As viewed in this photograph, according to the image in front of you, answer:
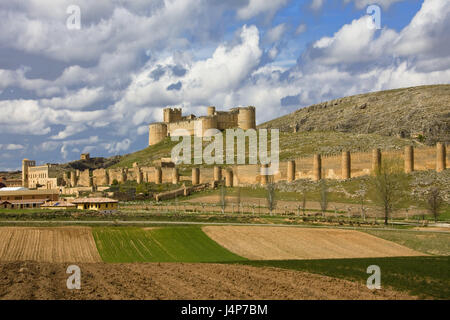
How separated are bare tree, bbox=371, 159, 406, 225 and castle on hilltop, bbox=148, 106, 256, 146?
200 feet

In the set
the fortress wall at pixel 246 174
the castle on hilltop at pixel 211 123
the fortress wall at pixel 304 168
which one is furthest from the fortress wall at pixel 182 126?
the fortress wall at pixel 304 168

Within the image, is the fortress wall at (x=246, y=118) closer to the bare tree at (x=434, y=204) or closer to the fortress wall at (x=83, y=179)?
the fortress wall at (x=83, y=179)

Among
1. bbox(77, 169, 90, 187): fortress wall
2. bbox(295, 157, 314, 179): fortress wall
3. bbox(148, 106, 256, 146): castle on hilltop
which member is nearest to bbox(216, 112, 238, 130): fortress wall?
bbox(148, 106, 256, 146): castle on hilltop

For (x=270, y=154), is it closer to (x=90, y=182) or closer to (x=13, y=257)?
(x=90, y=182)

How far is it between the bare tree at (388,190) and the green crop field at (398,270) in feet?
61.0

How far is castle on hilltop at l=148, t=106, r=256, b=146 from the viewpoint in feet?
388

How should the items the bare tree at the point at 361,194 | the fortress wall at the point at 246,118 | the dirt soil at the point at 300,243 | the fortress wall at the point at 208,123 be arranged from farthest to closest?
the fortress wall at the point at 246,118 → the fortress wall at the point at 208,123 → the bare tree at the point at 361,194 → the dirt soil at the point at 300,243

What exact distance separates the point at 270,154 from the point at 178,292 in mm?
72763

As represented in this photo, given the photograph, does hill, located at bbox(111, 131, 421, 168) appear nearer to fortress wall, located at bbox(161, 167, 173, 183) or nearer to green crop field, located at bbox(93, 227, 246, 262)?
fortress wall, located at bbox(161, 167, 173, 183)

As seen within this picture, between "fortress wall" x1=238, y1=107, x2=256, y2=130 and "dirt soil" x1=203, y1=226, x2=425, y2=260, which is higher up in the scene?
"fortress wall" x1=238, y1=107, x2=256, y2=130

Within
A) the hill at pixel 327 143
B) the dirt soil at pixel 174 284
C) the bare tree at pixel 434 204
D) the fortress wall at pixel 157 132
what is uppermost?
the fortress wall at pixel 157 132

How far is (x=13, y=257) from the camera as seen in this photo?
3095cm

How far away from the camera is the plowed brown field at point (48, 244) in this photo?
31.2 m
